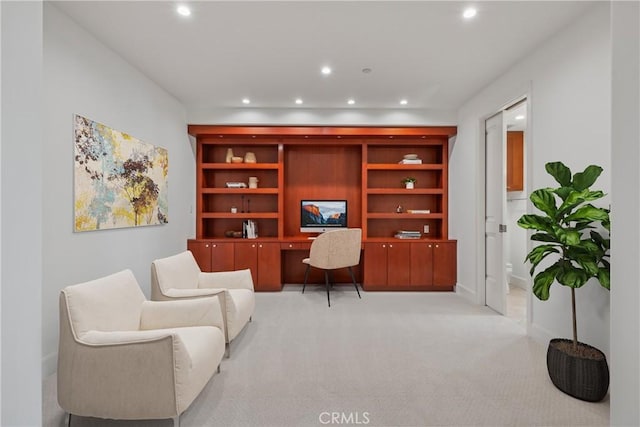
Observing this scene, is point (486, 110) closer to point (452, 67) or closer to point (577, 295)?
point (452, 67)

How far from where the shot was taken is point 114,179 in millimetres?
2971

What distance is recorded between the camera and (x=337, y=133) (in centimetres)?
464

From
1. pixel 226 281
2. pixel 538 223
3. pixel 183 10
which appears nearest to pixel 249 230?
pixel 226 281

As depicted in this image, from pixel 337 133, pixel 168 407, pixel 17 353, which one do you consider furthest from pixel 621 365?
pixel 337 133

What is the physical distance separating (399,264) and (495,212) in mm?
1486

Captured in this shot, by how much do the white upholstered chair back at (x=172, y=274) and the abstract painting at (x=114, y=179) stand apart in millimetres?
660

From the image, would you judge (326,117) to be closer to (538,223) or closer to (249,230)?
(249,230)

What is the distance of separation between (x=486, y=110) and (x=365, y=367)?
10.9 feet

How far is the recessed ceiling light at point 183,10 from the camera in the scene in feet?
7.65

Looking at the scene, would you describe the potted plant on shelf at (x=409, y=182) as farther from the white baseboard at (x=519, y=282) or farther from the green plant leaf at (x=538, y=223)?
the green plant leaf at (x=538, y=223)

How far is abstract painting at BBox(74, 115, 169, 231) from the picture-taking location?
259cm

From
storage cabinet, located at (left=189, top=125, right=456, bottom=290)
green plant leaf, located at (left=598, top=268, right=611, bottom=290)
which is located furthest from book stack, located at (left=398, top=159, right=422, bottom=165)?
green plant leaf, located at (left=598, top=268, right=611, bottom=290)

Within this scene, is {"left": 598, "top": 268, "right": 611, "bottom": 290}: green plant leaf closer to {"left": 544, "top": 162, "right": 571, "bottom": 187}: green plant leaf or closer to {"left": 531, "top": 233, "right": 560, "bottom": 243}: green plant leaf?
{"left": 531, "top": 233, "right": 560, "bottom": 243}: green plant leaf

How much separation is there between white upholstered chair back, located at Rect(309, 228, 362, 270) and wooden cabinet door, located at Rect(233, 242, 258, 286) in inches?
37.7
